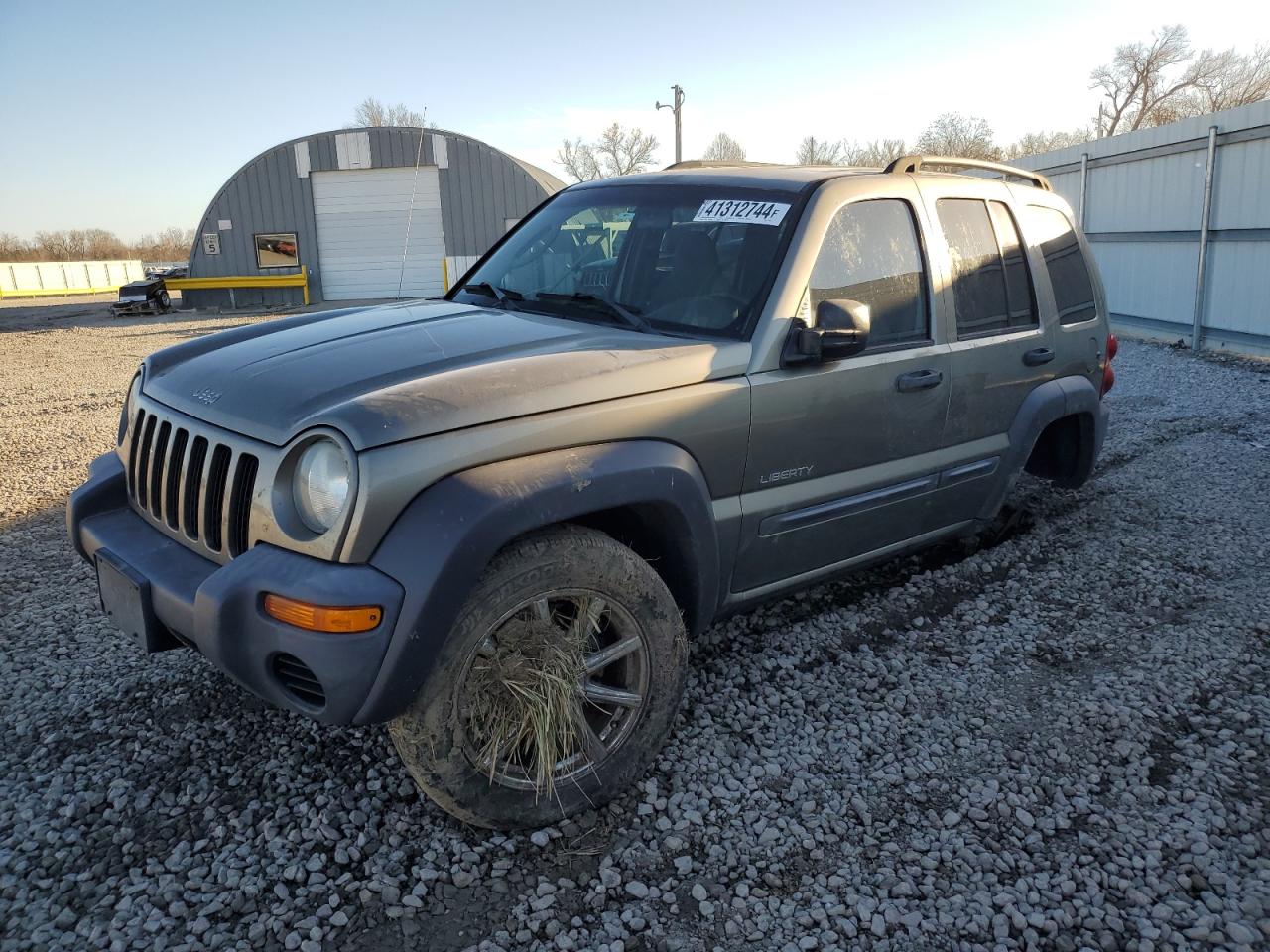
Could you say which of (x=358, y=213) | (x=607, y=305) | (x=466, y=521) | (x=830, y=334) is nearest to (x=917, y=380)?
(x=830, y=334)

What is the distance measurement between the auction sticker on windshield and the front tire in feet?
4.68

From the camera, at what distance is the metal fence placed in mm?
10898

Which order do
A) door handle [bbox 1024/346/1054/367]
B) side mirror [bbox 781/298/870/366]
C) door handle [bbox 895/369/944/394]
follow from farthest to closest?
door handle [bbox 1024/346/1054/367], door handle [bbox 895/369/944/394], side mirror [bbox 781/298/870/366]

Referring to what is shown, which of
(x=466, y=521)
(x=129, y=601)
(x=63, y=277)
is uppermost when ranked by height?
(x=63, y=277)

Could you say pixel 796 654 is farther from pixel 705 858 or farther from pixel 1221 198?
pixel 1221 198

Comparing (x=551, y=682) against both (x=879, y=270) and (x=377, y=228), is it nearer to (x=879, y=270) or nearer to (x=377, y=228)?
(x=879, y=270)

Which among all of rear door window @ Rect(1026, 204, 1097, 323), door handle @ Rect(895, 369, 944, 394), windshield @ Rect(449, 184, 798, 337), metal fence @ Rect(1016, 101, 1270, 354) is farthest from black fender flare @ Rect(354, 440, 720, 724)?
metal fence @ Rect(1016, 101, 1270, 354)

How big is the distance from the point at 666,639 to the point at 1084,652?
204 cm

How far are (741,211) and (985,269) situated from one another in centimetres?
130

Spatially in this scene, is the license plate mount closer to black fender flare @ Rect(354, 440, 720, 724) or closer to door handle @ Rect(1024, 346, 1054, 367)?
black fender flare @ Rect(354, 440, 720, 724)

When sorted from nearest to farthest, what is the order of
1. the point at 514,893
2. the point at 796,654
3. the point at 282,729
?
the point at 514,893, the point at 282,729, the point at 796,654

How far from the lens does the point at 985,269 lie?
158 inches

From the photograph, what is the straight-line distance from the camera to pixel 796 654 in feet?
12.3

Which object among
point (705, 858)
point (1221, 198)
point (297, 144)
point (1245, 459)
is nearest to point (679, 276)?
point (705, 858)
